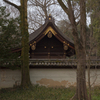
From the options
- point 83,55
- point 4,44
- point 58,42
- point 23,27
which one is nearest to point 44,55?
point 58,42

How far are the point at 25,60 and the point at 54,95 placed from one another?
275 cm

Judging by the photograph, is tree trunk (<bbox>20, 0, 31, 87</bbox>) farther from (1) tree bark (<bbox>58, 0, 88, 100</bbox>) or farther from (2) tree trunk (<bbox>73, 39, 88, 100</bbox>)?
(2) tree trunk (<bbox>73, 39, 88, 100</bbox>)

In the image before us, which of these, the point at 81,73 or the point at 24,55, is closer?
the point at 81,73

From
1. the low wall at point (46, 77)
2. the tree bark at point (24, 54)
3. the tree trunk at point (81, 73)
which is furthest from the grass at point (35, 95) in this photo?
the tree trunk at point (81, 73)

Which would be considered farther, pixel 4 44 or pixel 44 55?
pixel 44 55

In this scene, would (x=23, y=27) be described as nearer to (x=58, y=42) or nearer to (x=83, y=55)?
(x=58, y=42)

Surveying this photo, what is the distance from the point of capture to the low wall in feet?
29.9

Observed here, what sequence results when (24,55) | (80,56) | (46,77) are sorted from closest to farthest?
(80,56)
(24,55)
(46,77)

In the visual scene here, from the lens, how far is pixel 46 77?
9.27 m

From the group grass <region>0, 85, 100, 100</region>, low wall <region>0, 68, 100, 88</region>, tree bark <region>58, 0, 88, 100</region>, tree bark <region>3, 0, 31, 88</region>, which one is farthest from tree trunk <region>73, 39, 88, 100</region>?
tree bark <region>3, 0, 31, 88</region>

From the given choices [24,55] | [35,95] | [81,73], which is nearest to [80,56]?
[81,73]

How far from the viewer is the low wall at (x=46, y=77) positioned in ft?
29.9

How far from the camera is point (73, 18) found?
564cm

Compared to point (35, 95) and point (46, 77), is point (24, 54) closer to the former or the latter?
point (46, 77)
